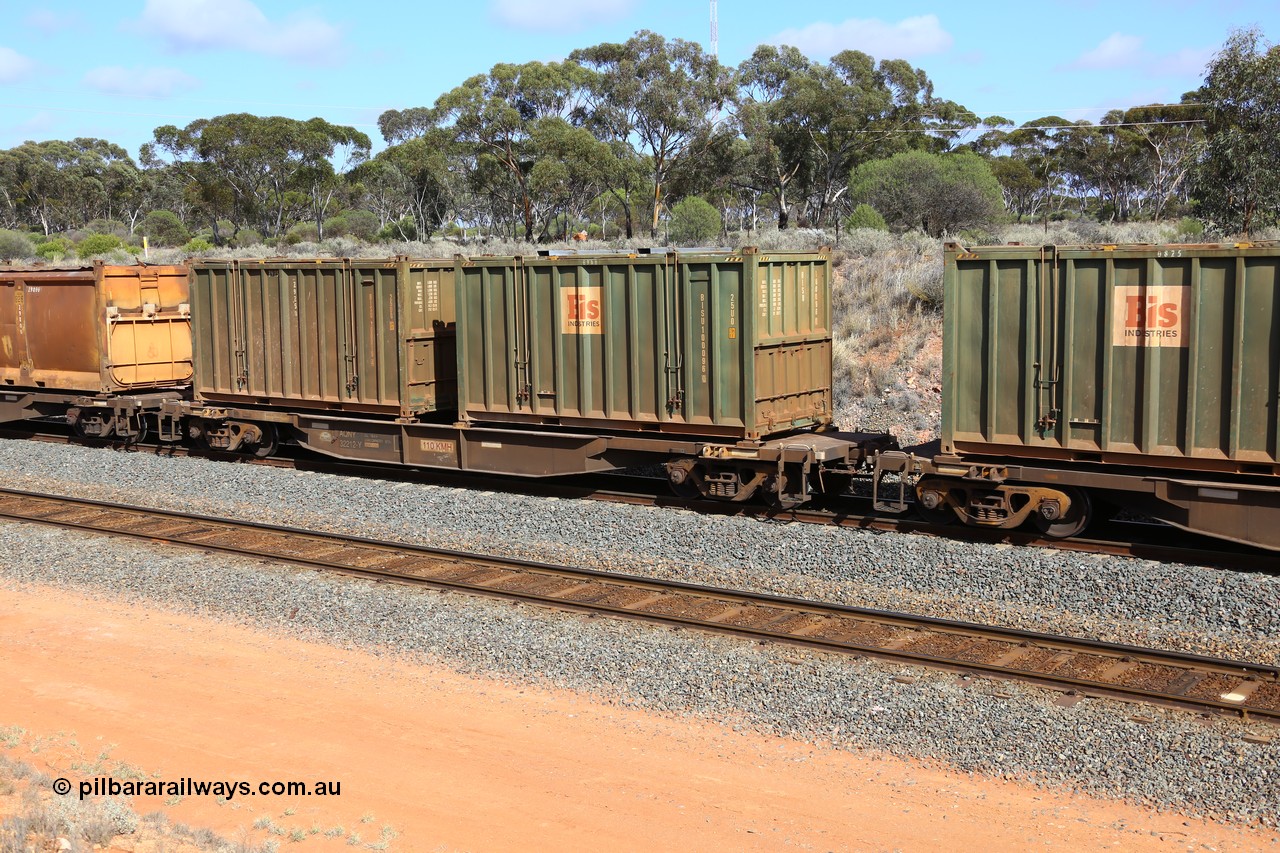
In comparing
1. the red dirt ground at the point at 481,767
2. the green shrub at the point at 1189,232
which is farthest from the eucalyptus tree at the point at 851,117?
the red dirt ground at the point at 481,767

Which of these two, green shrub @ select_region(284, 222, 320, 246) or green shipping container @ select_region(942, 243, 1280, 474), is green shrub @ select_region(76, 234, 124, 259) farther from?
green shipping container @ select_region(942, 243, 1280, 474)

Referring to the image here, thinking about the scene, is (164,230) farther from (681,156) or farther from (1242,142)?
(1242,142)

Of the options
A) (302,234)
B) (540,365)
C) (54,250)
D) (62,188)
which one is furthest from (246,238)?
(540,365)

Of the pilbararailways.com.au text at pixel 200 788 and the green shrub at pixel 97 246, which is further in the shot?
the green shrub at pixel 97 246

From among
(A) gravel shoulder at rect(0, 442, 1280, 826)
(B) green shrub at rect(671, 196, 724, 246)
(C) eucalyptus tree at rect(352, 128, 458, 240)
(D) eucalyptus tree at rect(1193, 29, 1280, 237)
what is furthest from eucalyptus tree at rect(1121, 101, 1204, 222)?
(A) gravel shoulder at rect(0, 442, 1280, 826)

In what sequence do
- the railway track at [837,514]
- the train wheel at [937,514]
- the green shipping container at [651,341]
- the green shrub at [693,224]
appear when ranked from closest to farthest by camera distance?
the railway track at [837,514]
the train wheel at [937,514]
the green shipping container at [651,341]
the green shrub at [693,224]

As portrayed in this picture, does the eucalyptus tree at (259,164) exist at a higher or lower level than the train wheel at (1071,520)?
higher

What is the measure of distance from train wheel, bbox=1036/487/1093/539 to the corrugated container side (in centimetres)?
1508

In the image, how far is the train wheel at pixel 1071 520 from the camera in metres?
12.0

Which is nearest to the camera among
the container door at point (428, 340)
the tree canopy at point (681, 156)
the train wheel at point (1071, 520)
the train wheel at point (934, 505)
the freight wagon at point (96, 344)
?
the train wheel at point (1071, 520)

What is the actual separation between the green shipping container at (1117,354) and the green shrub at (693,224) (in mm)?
26795

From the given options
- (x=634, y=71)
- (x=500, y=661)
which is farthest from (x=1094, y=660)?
(x=634, y=71)

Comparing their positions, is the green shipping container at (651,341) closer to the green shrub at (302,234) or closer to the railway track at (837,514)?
the railway track at (837,514)

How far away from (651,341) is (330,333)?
551 cm
